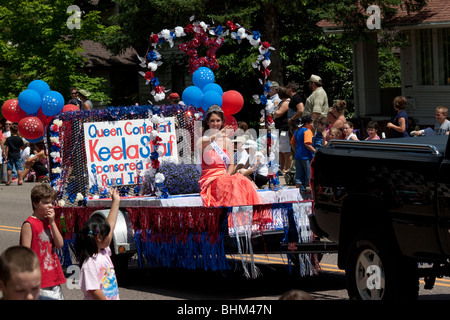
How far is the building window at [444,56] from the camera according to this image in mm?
24750

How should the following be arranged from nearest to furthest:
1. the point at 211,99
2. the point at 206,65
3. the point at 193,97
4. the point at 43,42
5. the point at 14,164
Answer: the point at 211,99
the point at 193,97
the point at 206,65
the point at 14,164
the point at 43,42

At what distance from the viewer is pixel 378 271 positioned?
24.4 feet

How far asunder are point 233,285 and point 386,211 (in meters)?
3.17

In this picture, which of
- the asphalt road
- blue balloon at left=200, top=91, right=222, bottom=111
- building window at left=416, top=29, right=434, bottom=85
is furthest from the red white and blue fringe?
building window at left=416, top=29, right=434, bottom=85

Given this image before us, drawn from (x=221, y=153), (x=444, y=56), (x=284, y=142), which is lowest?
(x=284, y=142)

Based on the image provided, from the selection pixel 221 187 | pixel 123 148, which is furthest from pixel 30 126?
pixel 221 187

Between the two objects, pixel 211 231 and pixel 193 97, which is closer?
pixel 211 231

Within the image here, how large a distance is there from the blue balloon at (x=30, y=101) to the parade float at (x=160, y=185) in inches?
Result: 0.7

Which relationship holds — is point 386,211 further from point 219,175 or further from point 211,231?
point 219,175

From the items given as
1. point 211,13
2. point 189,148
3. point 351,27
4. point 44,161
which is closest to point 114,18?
point 211,13

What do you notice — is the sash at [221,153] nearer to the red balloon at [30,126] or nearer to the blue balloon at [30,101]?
the red balloon at [30,126]

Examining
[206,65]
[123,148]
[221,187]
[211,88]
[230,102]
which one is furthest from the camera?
[206,65]

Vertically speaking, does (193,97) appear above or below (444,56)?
below

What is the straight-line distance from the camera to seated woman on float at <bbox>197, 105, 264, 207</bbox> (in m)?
9.80
